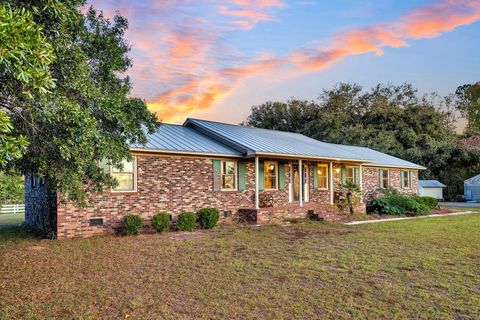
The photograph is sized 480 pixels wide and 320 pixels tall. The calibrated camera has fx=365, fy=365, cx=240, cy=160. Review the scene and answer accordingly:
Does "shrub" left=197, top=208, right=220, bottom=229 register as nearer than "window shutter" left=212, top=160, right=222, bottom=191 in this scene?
Yes

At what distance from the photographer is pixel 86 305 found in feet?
16.7

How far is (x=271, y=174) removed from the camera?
17.0 m

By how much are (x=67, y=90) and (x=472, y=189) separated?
34.8 m

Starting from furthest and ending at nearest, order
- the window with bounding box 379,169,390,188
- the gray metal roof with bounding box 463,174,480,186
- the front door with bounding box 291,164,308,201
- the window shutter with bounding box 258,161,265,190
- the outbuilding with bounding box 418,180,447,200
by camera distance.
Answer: the outbuilding with bounding box 418,180,447,200
the gray metal roof with bounding box 463,174,480,186
the window with bounding box 379,169,390,188
the front door with bounding box 291,164,308,201
the window shutter with bounding box 258,161,265,190

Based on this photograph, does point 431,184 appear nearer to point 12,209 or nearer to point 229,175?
point 229,175

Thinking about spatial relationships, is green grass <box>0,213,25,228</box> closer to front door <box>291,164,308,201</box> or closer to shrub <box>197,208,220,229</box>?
shrub <box>197,208,220,229</box>

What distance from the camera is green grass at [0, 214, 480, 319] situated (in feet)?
16.0

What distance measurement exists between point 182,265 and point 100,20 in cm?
517

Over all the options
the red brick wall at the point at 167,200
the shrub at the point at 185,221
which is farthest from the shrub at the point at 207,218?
the red brick wall at the point at 167,200

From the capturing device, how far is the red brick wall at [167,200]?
452 inches

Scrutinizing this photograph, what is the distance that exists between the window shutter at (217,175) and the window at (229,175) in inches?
11.7

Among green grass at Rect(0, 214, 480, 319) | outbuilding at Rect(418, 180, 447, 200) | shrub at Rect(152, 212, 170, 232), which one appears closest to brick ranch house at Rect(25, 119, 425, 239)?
shrub at Rect(152, 212, 170, 232)

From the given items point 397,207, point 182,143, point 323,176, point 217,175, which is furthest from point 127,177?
point 397,207

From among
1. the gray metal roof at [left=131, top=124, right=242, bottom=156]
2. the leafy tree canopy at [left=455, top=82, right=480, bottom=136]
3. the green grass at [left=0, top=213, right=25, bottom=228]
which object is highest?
the leafy tree canopy at [left=455, top=82, right=480, bottom=136]
